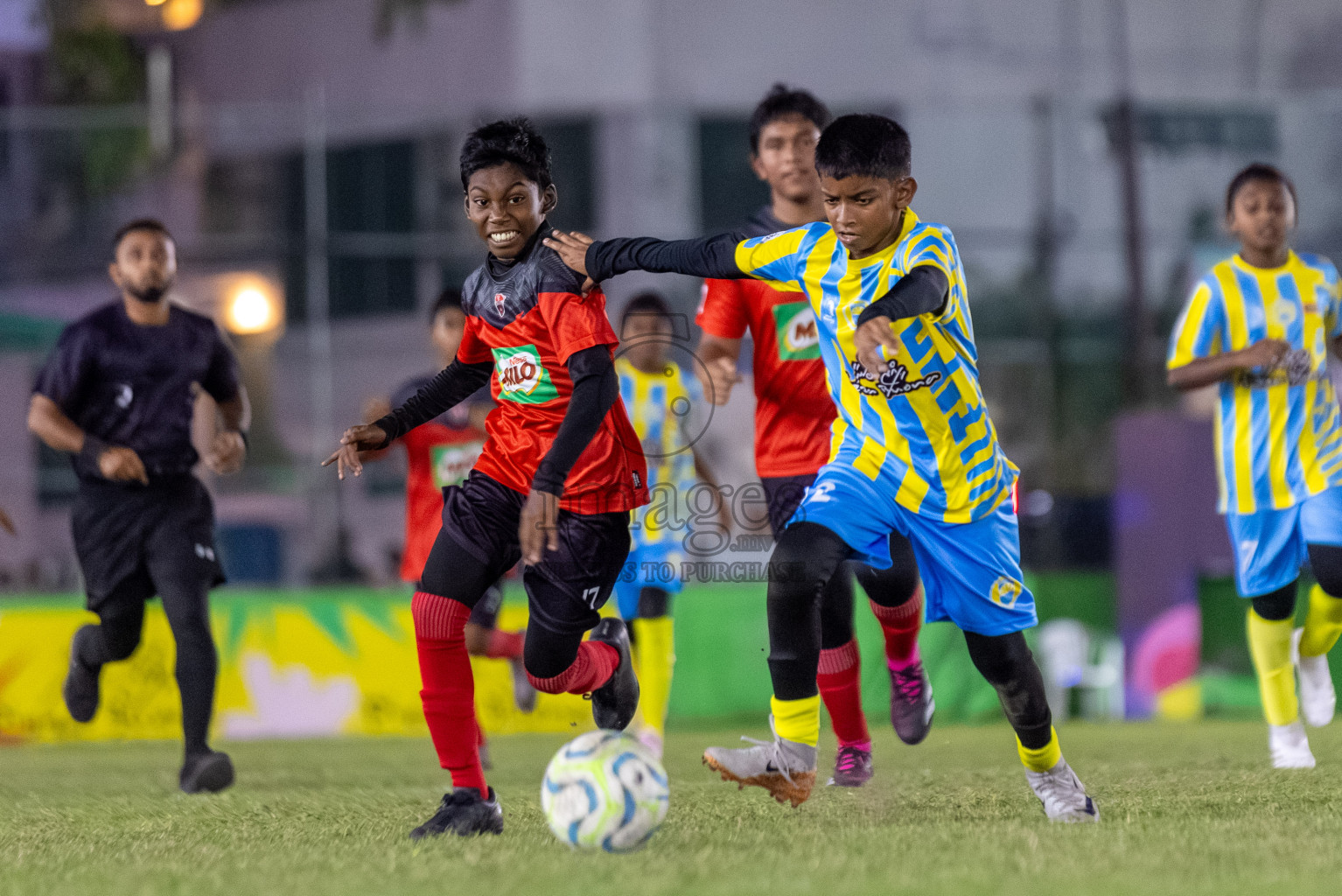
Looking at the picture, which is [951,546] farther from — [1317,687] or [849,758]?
[1317,687]

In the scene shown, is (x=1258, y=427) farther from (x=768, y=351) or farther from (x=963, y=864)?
(x=963, y=864)

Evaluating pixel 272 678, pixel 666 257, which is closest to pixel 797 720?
pixel 666 257

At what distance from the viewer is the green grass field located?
333 cm

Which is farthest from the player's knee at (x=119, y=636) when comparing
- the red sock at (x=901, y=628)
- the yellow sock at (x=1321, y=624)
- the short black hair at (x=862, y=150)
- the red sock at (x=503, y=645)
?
the yellow sock at (x=1321, y=624)

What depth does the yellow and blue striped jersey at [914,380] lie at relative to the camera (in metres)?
4.11

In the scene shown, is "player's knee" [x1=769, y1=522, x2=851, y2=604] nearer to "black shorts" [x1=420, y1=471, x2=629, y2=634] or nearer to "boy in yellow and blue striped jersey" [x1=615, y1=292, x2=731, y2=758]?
"black shorts" [x1=420, y1=471, x2=629, y2=634]

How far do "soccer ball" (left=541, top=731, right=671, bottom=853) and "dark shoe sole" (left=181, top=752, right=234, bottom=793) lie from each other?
2.51m

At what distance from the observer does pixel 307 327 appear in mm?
14359

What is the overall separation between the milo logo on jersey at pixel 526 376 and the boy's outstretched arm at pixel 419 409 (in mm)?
259

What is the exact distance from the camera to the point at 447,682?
4270 mm

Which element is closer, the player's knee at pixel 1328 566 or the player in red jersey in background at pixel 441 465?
the player's knee at pixel 1328 566

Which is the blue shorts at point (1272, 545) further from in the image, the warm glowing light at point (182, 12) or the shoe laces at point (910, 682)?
the warm glowing light at point (182, 12)

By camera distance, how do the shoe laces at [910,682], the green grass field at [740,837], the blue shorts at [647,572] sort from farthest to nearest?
the blue shorts at [647,572]
the shoe laces at [910,682]
the green grass field at [740,837]

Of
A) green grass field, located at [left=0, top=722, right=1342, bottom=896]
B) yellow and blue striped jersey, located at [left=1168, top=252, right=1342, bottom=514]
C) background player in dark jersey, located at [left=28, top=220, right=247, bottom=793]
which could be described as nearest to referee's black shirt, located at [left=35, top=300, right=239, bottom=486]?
background player in dark jersey, located at [left=28, top=220, right=247, bottom=793]
